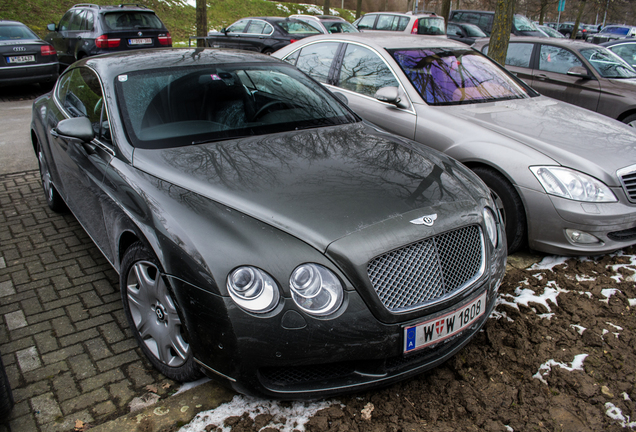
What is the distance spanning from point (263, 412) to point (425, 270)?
1.00 m

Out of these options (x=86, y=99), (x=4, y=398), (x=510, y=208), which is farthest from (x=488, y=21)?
(x=4, y=398)

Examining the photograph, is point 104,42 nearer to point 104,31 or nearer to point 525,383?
point 104,31

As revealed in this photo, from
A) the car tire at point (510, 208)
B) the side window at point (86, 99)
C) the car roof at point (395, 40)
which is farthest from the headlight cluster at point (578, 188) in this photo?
the side window at point (86, 99)

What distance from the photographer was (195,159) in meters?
2.67

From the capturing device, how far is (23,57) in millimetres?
9805

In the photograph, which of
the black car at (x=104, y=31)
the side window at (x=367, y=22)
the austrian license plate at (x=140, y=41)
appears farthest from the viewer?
the side window at (x=367, y=22)

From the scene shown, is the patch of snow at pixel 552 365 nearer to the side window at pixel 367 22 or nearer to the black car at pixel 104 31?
the black car at pixel 104 31

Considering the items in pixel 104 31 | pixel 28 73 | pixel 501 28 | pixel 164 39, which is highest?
pixel 501 28

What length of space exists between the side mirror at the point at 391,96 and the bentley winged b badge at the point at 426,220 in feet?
7.65

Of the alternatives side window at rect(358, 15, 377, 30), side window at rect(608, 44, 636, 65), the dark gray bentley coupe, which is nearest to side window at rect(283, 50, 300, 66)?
the dark gray bentley coupe

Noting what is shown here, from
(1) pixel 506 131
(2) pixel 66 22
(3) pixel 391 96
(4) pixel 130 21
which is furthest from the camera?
(2) pixel 66 22

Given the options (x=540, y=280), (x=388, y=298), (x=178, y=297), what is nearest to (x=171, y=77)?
(x=178, y=297)

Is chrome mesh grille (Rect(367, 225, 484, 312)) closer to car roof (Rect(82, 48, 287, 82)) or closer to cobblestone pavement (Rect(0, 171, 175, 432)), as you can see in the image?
cobblestone pavement (Rect(0, 171, 175, 432))

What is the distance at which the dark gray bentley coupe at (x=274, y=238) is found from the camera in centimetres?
203
